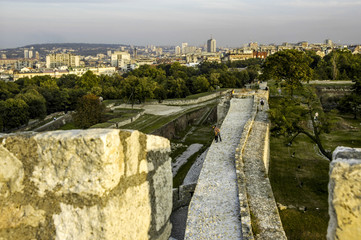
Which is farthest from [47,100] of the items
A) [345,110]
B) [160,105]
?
[345,110]

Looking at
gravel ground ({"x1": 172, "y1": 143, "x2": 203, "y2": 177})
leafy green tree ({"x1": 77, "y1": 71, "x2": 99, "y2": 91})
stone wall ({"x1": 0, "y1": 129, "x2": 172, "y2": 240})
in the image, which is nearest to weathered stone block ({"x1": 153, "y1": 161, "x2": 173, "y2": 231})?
stone wall ({"x1": 0, "y1": 129, "x2": 172, "y2": 240})

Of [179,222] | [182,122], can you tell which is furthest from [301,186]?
[182,122]

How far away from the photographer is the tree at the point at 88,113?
3356cm

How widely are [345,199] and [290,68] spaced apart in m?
29.3

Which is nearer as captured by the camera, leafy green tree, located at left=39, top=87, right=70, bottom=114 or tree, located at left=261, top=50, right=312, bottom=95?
tree, located at left=261, top=50, right=312, bottom=95

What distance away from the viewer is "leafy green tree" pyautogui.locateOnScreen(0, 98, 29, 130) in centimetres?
4331

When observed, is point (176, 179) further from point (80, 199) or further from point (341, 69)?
point (341, 69)

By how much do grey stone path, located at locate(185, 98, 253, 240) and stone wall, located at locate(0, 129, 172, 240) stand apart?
3.12 meters

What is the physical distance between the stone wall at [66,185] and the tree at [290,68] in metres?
28.1

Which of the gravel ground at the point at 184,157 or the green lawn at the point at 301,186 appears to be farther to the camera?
the gravel ground at the point at 184,157

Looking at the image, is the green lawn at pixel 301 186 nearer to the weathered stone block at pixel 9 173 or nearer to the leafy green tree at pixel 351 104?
the weathered stone block at pixel 9 173

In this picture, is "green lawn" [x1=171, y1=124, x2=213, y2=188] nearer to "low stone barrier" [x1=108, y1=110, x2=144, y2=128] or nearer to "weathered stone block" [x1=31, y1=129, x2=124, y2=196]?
"low stone barrier" [x1=108, y1=110, x2=144, y2=128]

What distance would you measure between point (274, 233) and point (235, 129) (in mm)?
10543

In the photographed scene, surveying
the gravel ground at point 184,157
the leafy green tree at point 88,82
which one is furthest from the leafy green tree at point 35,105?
the gravel ground at point 184,157
